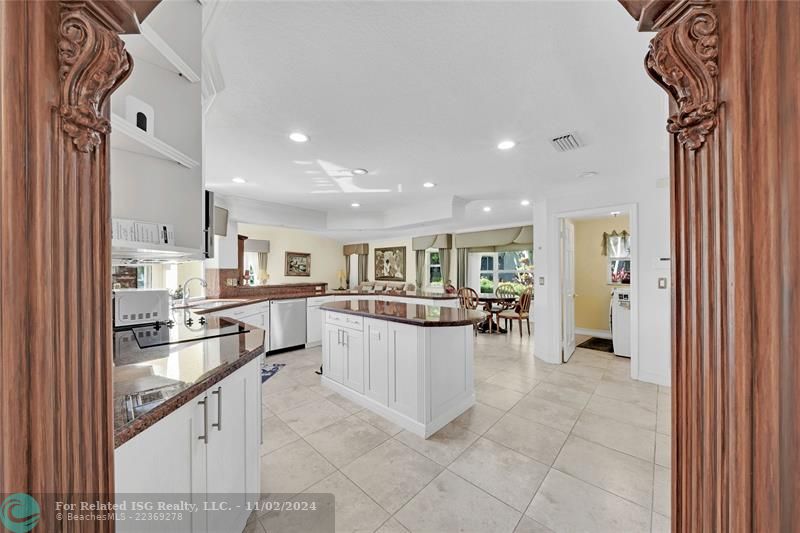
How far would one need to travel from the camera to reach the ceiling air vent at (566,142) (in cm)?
243

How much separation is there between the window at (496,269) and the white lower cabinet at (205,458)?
20.5 feet

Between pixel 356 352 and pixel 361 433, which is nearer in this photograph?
pixel 361 433

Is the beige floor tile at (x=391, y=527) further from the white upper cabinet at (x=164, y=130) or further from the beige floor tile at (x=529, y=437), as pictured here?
the white upper cabinet at (x=164, y=130)

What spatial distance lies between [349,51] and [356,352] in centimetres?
241

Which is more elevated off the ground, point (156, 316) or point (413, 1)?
point (413, 1)

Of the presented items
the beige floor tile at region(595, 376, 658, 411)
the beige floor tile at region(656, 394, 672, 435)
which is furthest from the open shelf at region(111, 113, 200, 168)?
the beige floor tile at region(595, 376, 658, 411)

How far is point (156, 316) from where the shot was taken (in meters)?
1.90

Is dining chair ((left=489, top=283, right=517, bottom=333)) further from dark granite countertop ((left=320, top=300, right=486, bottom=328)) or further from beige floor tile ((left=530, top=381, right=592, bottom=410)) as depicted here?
dark granite countertop ((left=320, top=300, right=486, bottom=328))

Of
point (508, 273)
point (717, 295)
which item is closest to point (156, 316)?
point (717, 295)

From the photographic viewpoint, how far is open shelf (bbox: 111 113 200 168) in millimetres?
1077

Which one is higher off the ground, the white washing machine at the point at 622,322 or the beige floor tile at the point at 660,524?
the white washing machine at the point at 622,322

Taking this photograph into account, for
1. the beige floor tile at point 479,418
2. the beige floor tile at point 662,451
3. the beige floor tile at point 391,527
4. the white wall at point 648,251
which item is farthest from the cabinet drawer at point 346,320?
the white wall at point 648,251

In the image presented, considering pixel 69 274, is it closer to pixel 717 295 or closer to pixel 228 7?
pixel 717 295

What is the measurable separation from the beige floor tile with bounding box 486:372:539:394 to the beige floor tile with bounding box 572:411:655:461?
672 mm
